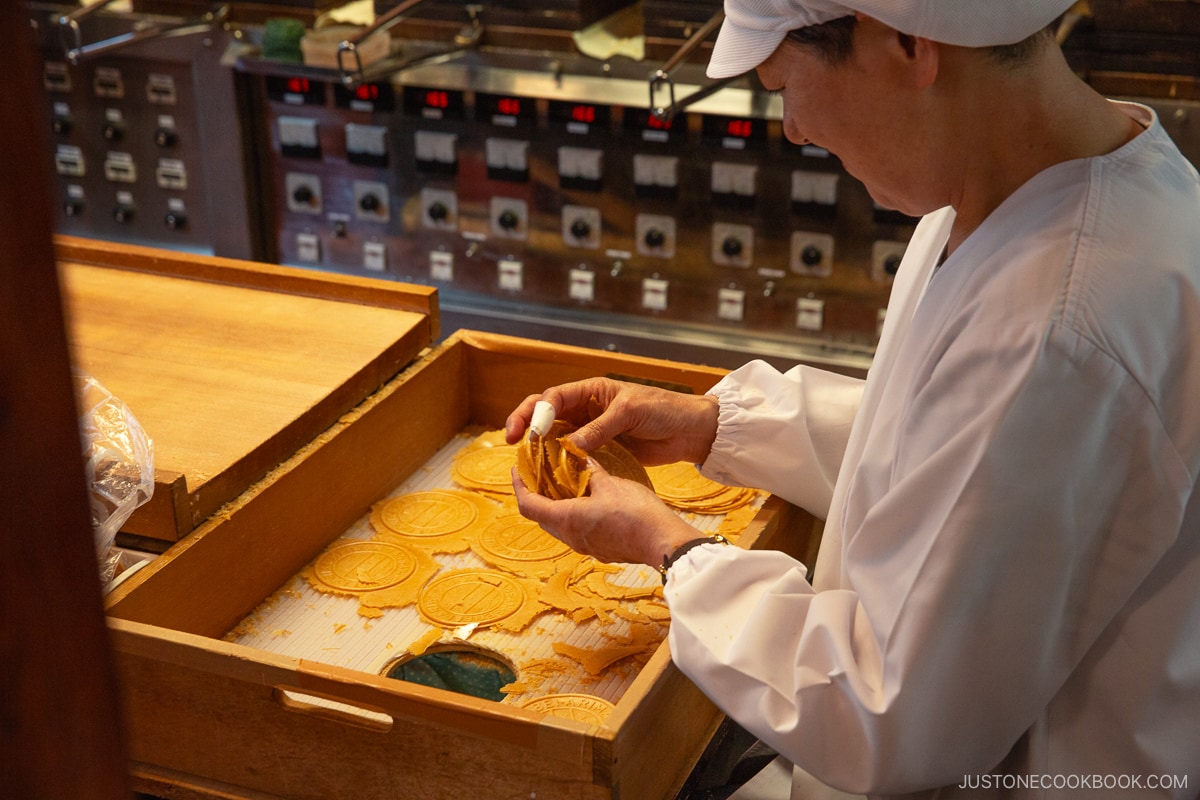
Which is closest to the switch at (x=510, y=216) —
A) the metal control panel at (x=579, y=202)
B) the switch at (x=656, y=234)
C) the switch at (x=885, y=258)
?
the metal control panel at (x=579, y=202)

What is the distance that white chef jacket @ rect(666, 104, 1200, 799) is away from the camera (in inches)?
42.2

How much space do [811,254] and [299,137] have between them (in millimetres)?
1570

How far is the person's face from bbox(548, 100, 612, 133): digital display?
2.00 meters

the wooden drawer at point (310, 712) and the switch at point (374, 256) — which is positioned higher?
the wooden drawer at point (310, 712)

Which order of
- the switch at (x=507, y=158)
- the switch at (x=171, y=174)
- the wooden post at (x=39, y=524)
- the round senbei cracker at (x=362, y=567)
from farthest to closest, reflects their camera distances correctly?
the switch at (x=171, y=174) < the switch at (x=507, y=158) < the round senbei cracker at (x=362, y=567) < the wooden post at (x=39, y=524)

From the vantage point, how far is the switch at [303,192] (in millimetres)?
3639

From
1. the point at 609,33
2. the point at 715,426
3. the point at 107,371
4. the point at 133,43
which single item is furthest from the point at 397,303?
the point at 133,43

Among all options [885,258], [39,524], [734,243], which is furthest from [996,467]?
[734,243]

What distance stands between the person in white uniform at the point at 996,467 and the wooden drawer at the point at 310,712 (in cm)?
15

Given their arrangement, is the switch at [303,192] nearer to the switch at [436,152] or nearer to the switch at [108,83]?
the switch at [436,152]

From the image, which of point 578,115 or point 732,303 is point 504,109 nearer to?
point 578,115

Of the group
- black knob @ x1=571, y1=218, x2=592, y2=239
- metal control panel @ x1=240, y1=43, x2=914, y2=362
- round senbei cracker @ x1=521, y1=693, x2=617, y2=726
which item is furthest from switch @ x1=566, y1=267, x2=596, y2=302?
round senbei cracker @ x1=521, y1=693, x2=617, y2=726

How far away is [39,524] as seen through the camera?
494 mm

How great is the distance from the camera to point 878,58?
1.17 meters
